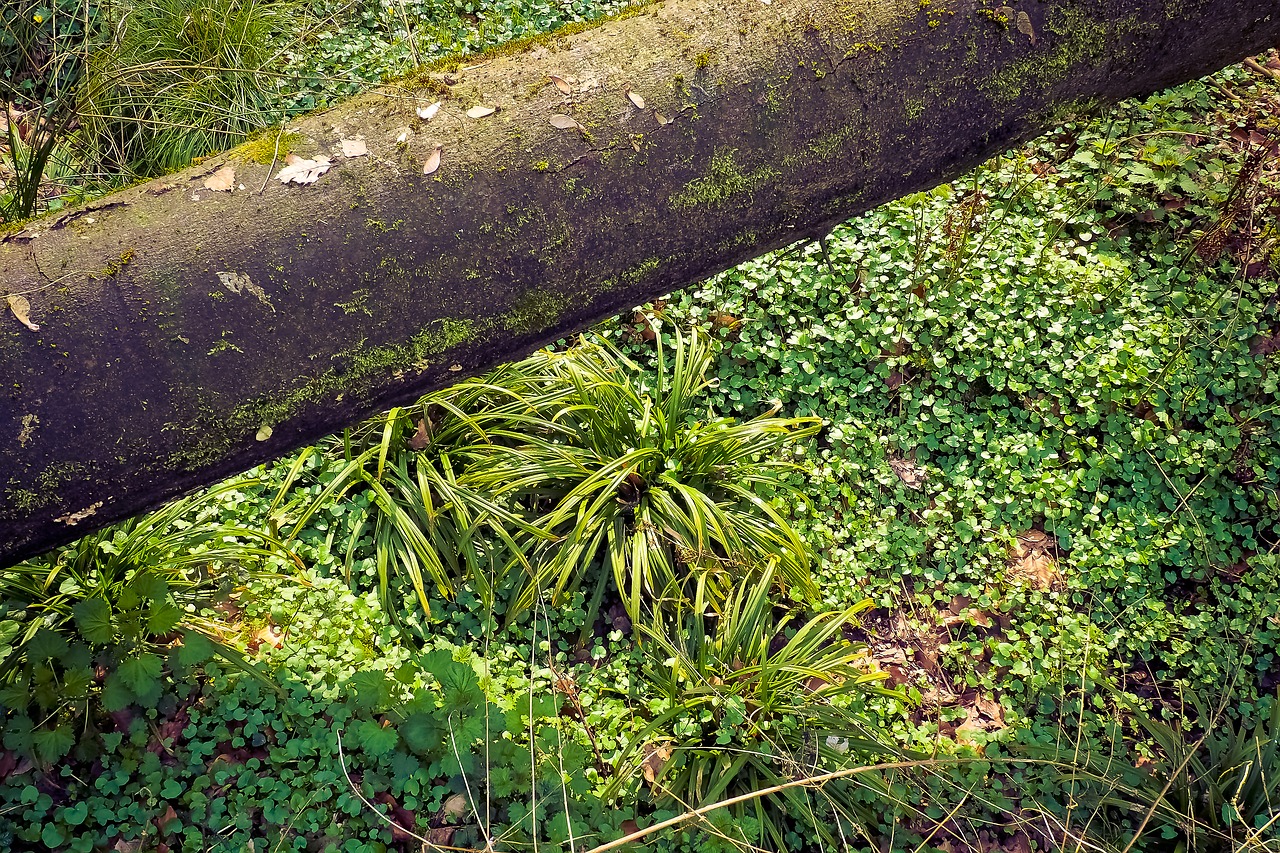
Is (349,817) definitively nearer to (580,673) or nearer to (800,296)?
(580,673)

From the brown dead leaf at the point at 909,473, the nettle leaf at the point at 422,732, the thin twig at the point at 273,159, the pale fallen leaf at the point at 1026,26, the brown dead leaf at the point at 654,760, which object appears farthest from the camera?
the brown dead leaf at the point at 909,473

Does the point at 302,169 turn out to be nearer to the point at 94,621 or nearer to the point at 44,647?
the point at 94,621

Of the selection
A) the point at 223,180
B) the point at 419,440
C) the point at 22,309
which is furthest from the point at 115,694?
the point at 223,180

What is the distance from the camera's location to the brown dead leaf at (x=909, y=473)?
3.17 metres

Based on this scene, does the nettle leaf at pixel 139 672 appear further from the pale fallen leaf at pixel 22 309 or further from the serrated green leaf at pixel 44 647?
the pale fallen leaf at pixel 22 309

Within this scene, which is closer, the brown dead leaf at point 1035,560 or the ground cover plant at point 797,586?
the ground cover plant at point 797,586

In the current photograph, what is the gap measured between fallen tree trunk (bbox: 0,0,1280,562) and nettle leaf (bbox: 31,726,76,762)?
112 cm

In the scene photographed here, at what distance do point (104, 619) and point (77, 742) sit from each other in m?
0.39

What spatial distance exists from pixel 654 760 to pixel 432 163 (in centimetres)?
A: 196

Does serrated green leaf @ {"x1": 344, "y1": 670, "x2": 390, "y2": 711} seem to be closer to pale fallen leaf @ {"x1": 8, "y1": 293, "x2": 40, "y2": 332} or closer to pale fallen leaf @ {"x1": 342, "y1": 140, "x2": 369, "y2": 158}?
pale fallen leaf @ {"x1": 8, "y1": 293, "x2": 40, "y2": 332}

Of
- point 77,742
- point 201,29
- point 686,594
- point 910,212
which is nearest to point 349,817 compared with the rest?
point 77,742

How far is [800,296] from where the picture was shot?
137 inches

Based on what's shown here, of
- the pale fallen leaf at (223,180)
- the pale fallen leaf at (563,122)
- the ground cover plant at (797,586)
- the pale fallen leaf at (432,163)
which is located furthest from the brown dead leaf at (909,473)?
the pale fallen leaf at (223,180)

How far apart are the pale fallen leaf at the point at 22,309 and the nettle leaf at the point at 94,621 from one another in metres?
1.27
